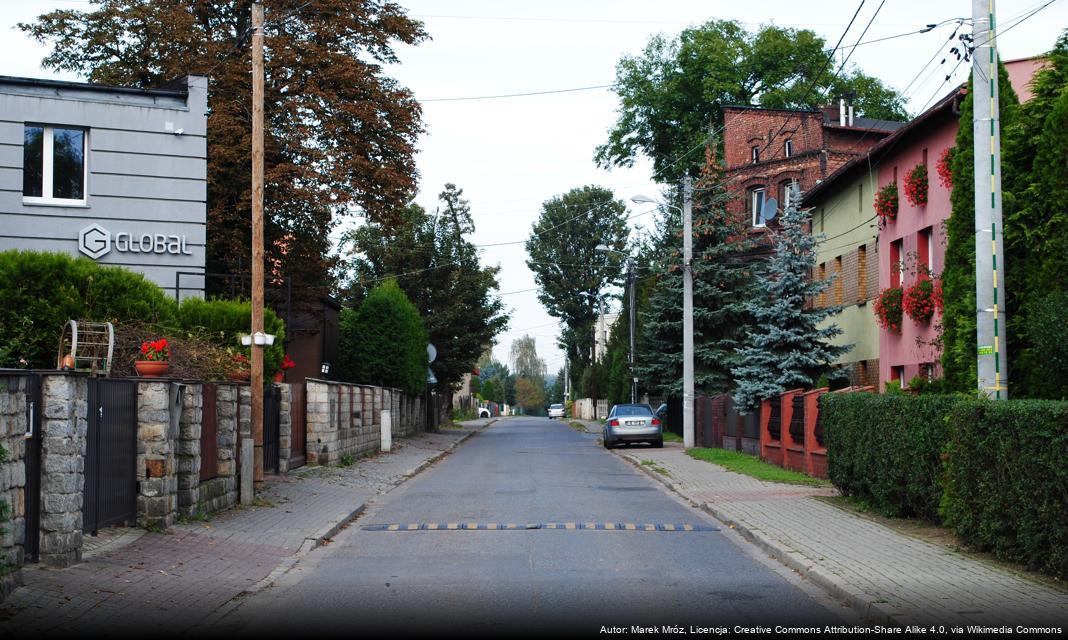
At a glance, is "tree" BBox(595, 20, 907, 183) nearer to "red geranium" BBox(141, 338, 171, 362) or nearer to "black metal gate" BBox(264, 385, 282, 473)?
"black metal gate" BBox(264, 385, 282, 473)

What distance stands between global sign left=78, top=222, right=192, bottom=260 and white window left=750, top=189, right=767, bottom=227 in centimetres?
2887

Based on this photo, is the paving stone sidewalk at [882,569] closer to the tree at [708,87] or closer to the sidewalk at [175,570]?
the sidewalk at [175,570]

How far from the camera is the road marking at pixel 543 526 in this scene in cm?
1384

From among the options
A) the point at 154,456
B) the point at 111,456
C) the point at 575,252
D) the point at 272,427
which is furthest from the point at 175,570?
the point at 575,252

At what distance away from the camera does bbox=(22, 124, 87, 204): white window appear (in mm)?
19734

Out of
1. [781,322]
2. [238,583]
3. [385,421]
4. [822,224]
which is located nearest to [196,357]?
[238,583]

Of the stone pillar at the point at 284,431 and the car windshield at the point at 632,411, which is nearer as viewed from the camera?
the stone pillar at the point at 284,431

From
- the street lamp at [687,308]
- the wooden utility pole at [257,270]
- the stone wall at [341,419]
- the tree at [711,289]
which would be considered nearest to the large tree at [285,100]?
the stone wall at [341,419]

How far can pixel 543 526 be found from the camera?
14039 mm

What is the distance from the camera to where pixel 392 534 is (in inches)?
535

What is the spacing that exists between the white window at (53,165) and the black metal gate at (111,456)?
31.5ft

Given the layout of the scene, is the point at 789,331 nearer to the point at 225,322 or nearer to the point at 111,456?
the point at 225,322

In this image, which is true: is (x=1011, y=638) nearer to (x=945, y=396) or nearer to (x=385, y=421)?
(x=945, y=396)

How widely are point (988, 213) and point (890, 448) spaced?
10.9 feet
